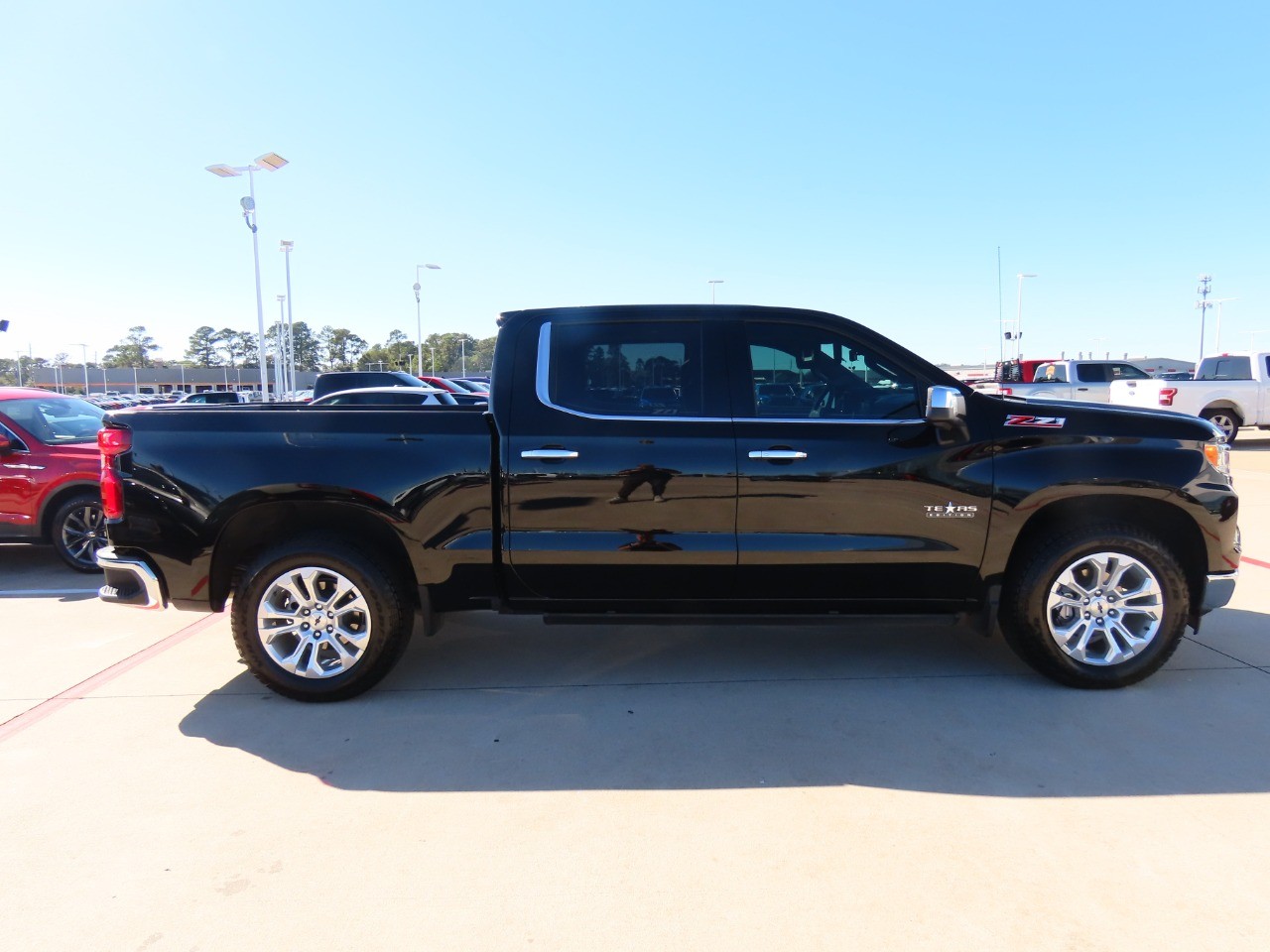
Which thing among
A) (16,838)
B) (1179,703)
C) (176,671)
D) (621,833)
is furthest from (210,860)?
(1179,703)

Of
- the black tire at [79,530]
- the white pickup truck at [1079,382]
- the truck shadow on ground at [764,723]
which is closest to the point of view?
the truck shadow on ground at [764,723]

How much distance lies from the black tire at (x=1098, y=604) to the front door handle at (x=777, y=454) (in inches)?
49.5

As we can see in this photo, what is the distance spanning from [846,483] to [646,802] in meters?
1.73

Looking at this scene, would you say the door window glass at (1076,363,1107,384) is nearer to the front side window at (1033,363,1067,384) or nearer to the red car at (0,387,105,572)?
the front side window at (1033,363,1067,384)

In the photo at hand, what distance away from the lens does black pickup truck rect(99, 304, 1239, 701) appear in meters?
3.95

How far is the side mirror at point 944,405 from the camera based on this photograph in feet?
12.2

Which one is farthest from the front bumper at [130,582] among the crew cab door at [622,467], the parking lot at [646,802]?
→ the crew cab door at [622,467]

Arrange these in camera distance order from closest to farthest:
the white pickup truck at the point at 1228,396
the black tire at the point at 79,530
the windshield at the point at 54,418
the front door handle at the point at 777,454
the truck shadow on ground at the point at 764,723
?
1. the truck shadow on ground at the point at 764,723
2. the front door handle at the point at 777,454
3. the black tire at the point at 79,530
4. the windshield at the point at 54,418
5. the white pickup truck at the point at 1228,396

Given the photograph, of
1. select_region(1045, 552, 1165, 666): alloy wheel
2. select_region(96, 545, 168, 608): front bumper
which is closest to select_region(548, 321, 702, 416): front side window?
select_region(1045, 552, 1165, 666): alloy wheel

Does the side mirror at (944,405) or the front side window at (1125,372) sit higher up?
the front side window at (1125,372)

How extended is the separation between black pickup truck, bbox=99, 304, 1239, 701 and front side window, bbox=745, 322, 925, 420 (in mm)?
11

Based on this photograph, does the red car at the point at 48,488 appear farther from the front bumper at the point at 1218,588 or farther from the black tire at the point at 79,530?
the front bumper at the point at 1218,588

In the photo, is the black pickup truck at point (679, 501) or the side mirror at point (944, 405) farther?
the black pickup truck at point (679, 501)

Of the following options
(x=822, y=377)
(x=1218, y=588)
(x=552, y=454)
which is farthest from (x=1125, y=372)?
(x=552, y=454)
